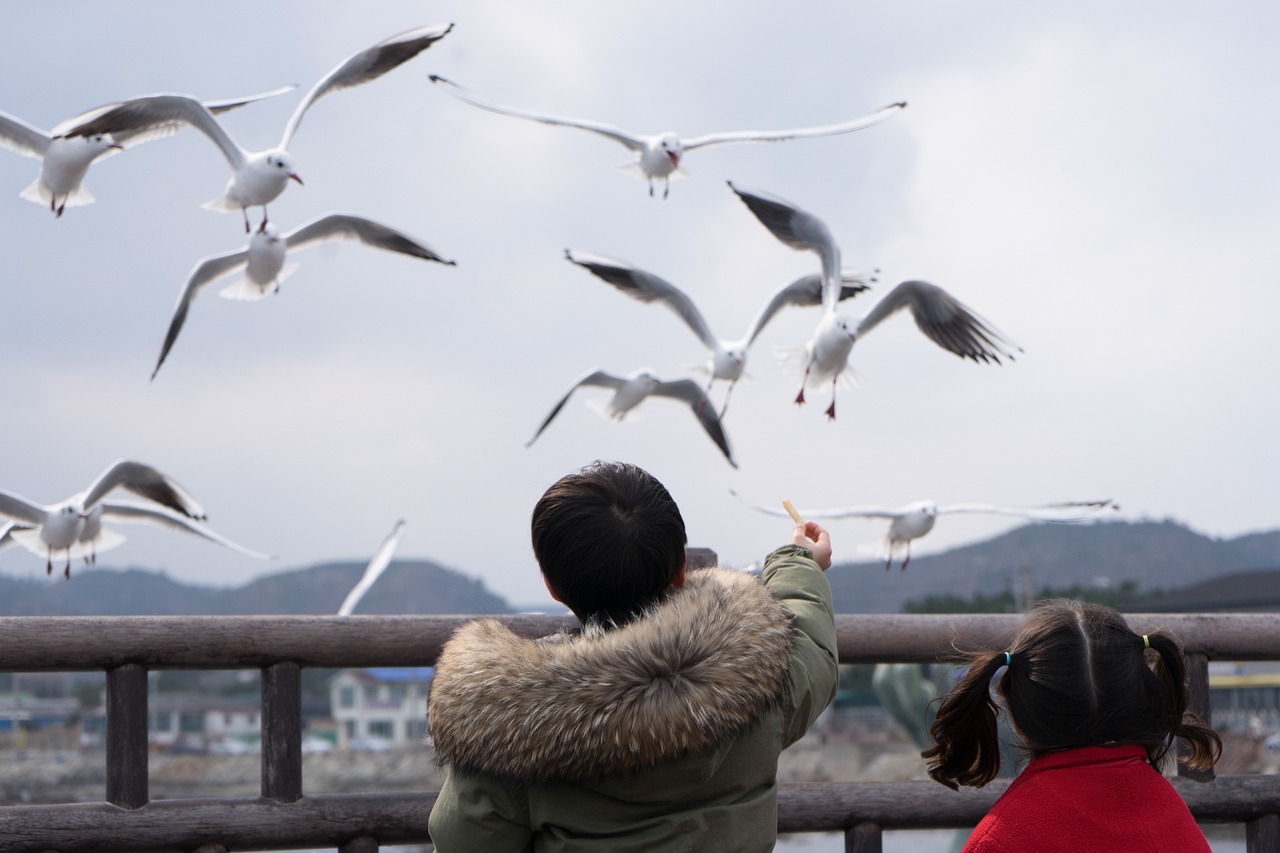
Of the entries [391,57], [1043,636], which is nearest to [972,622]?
[1043,636]

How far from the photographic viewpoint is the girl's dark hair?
2045 mm

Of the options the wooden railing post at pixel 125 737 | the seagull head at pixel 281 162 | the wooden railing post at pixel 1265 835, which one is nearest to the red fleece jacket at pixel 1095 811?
the wooden railing post at pixel 1265 835

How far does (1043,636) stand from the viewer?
2082 millimetres

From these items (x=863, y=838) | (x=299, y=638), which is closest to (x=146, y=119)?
(x=299, y=638)

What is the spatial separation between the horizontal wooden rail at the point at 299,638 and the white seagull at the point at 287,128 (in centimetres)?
401

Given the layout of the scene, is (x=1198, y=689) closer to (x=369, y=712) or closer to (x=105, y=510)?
(x=105, y=510)

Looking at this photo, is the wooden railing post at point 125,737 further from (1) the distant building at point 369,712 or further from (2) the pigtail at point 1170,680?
(1) the distant building at point 369,712

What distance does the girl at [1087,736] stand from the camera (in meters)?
2.01

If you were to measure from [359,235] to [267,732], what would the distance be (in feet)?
14.7

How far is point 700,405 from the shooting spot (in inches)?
307

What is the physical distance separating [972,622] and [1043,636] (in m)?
0.99

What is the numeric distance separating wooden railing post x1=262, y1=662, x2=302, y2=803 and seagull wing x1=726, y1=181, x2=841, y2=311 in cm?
403

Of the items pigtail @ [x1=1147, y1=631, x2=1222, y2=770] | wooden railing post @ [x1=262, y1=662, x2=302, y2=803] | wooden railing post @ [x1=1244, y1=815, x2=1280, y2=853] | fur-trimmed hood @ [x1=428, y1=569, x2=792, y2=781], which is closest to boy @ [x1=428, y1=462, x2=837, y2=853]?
fur-trimmed hood @ [x1=428, y1=569, x2=792, y2=781]

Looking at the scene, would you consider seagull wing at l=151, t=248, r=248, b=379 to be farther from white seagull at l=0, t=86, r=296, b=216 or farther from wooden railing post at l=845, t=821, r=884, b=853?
wooden railing post at l=845, t=821, r=884, b=853
